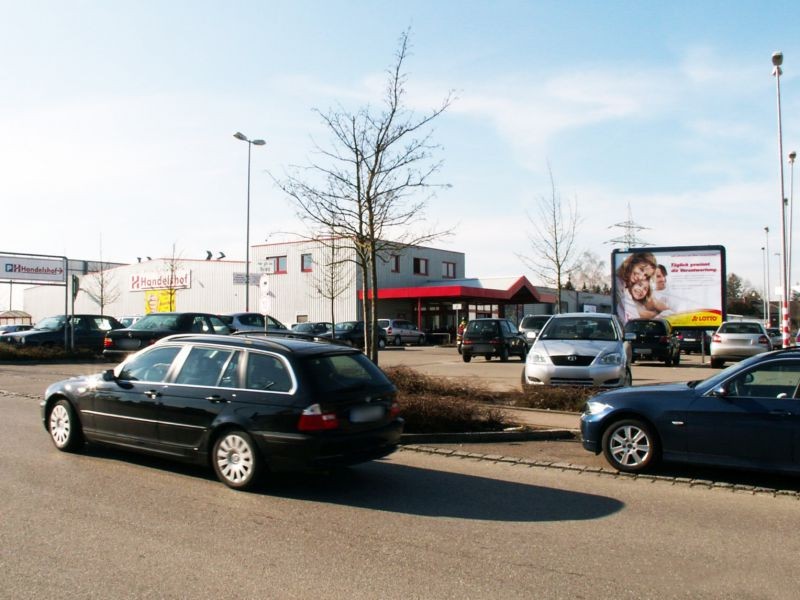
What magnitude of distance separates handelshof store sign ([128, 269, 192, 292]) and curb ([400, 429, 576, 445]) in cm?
4602

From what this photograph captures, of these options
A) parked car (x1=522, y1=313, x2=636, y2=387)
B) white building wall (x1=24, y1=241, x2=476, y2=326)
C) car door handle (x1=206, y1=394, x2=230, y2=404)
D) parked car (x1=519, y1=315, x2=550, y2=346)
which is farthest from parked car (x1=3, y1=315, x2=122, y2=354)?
car door handle (x1=206, y1=394, x2=230, y2=404)

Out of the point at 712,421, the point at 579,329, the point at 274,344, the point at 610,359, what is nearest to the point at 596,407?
the point at 712,421

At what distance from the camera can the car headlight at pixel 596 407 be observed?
8.23 m

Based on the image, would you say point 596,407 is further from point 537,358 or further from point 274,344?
point 537,358

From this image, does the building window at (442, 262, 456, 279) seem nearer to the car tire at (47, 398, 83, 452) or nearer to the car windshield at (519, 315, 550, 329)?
the car windshield at (519, 315, 550, 329)

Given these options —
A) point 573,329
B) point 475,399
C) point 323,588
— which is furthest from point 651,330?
point 323,588

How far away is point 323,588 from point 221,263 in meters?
50.2

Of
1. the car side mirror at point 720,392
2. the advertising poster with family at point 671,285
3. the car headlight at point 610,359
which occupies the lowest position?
the car side mirror at point 720,392

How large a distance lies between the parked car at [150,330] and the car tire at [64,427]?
41.6 feet

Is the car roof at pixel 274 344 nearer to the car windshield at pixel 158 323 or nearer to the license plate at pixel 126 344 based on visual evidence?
the license plate at pixel 126 344

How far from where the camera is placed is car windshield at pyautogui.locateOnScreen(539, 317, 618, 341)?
1374cm

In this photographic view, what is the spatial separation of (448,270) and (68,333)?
112ft

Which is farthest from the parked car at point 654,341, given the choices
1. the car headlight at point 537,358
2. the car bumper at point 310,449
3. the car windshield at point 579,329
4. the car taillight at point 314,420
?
the car taillight at point 314,420

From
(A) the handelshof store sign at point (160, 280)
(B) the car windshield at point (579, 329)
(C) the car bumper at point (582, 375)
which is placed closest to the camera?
(C) the car bumper at point (582, 375)
